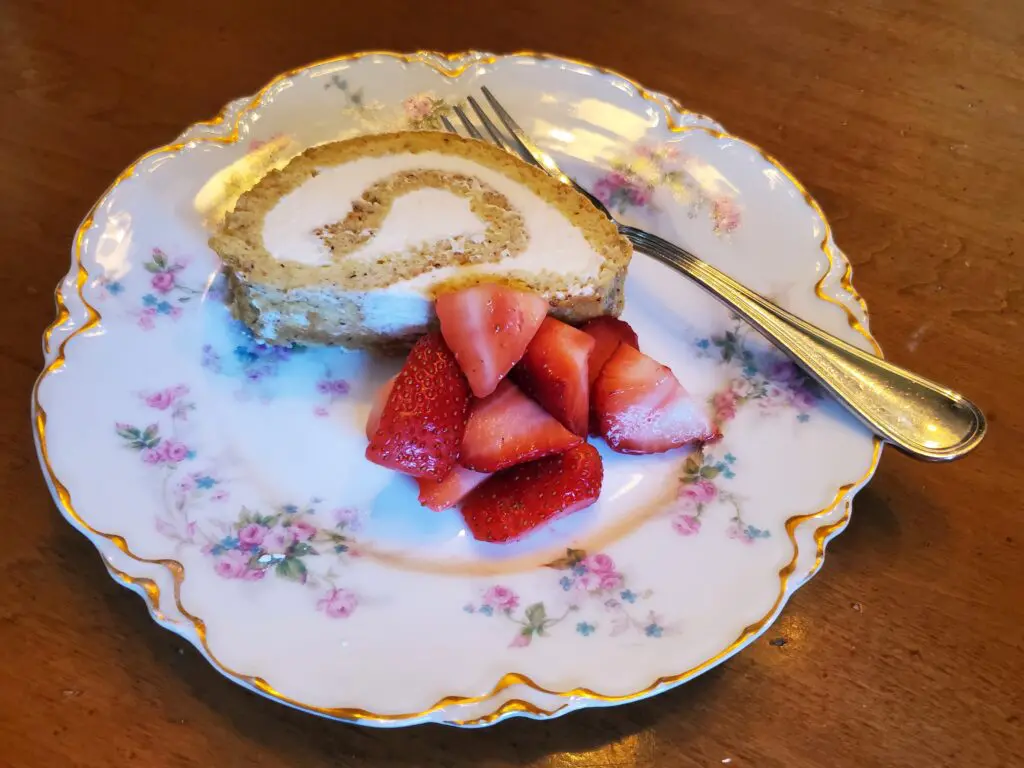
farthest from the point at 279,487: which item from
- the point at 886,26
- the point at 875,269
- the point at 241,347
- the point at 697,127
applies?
the point at 886,26

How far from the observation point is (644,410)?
3.04 ft

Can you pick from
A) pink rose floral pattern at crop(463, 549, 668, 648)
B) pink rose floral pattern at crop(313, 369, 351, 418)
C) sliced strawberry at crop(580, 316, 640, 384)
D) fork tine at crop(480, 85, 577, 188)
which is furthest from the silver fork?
pink rose floral pattern at crop(313, 369, 351, 418)

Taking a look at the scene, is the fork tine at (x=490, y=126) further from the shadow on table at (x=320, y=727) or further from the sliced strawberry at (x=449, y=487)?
the shadow on table at (x=320, y=727)

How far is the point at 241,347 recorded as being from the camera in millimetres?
994

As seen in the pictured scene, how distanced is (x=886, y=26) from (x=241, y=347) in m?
1.30

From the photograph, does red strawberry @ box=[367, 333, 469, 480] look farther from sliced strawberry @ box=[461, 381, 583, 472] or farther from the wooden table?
the wooden table

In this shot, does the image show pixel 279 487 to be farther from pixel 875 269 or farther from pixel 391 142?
pixel 875 269

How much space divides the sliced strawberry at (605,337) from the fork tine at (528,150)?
0.22 m

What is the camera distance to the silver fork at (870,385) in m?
0.89

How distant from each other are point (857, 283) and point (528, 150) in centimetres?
51

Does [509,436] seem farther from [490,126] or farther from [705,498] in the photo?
[490,126]


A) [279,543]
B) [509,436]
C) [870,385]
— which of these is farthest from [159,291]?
[870,385]

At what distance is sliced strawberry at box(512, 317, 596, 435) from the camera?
0.92m

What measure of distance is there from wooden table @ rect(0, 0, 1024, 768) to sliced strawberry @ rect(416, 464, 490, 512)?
9.0 inches
